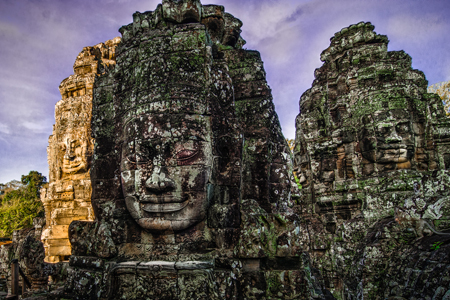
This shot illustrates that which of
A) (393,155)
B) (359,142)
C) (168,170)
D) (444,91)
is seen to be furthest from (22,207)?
(444,91)

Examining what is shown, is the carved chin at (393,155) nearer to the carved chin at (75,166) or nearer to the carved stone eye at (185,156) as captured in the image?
the carved stone eye at (185,156)

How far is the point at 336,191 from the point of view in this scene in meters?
8.98

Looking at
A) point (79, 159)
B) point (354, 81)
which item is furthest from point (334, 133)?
point (79, 159)

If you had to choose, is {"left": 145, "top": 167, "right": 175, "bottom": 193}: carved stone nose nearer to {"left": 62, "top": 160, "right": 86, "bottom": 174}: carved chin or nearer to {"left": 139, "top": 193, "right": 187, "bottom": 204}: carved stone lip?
{"left": 139, "top": 193, "right": 187, "bottom": 204}: carved stone lip

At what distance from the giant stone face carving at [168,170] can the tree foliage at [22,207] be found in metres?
23.2

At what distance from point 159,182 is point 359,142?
7347 mm

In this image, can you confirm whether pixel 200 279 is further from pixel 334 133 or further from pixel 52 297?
pixel 334 133

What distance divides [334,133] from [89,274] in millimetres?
8010

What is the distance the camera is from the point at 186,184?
3268 millimetres

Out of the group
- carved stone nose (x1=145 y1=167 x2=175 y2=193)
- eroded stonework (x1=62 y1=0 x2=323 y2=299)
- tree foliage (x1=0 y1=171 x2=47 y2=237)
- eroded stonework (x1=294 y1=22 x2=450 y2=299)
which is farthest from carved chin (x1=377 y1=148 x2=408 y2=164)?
tree foliage (x1=0 y1=171 x2=47 y2=237)

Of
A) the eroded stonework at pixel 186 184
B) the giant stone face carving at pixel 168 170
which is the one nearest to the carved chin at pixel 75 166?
the eroded stonework at pixel 186 184

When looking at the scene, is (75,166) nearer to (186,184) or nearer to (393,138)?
(186,184)

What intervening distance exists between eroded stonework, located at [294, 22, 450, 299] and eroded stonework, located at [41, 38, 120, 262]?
7.48 meters

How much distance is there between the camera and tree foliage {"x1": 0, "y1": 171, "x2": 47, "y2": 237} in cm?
2186
